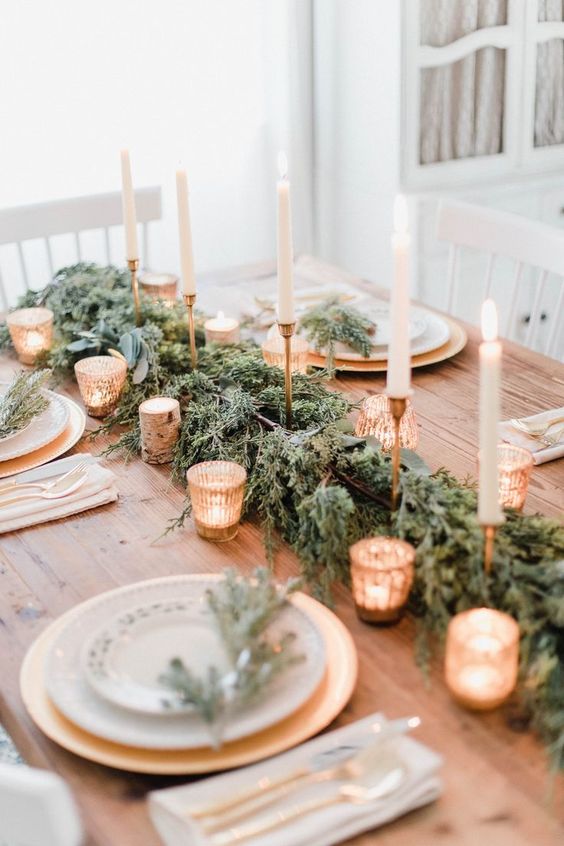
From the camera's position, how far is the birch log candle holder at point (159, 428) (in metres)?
1.47

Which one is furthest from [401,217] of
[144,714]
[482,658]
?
[144,714]

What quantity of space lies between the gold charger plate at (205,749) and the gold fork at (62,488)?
351 mm

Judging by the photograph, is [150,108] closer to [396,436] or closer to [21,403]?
[21,403]

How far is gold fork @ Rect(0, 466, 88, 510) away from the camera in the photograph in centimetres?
138

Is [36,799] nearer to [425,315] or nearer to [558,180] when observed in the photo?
[425,315]

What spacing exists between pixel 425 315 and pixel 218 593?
1.00m

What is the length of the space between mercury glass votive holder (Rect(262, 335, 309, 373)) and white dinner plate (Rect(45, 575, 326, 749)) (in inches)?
25.1

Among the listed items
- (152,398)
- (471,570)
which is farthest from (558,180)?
(471,570)

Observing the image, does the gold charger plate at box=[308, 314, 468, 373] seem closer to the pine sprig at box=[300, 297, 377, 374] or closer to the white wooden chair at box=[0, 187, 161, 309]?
the pine sprig at box=[300, 297, 377, 374]

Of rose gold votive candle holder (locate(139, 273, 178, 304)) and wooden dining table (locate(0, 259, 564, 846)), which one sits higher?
rose gold votive candle holder (locate(139, 273, 178, 304))

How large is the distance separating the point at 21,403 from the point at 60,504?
10.2 inches

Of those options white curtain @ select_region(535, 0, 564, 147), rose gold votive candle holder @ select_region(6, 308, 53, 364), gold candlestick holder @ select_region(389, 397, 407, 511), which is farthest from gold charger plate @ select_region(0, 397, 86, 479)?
white curtain @ select_region(535, 0, 564, 147)

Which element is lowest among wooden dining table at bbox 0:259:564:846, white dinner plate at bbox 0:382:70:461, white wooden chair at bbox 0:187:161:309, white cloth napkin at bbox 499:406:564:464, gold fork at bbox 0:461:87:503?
wooden dining table at bbox 0:259:564:846

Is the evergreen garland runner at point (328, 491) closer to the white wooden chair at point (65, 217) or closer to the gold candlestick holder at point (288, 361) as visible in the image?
the gold candlestick holder at point (288, 361)
